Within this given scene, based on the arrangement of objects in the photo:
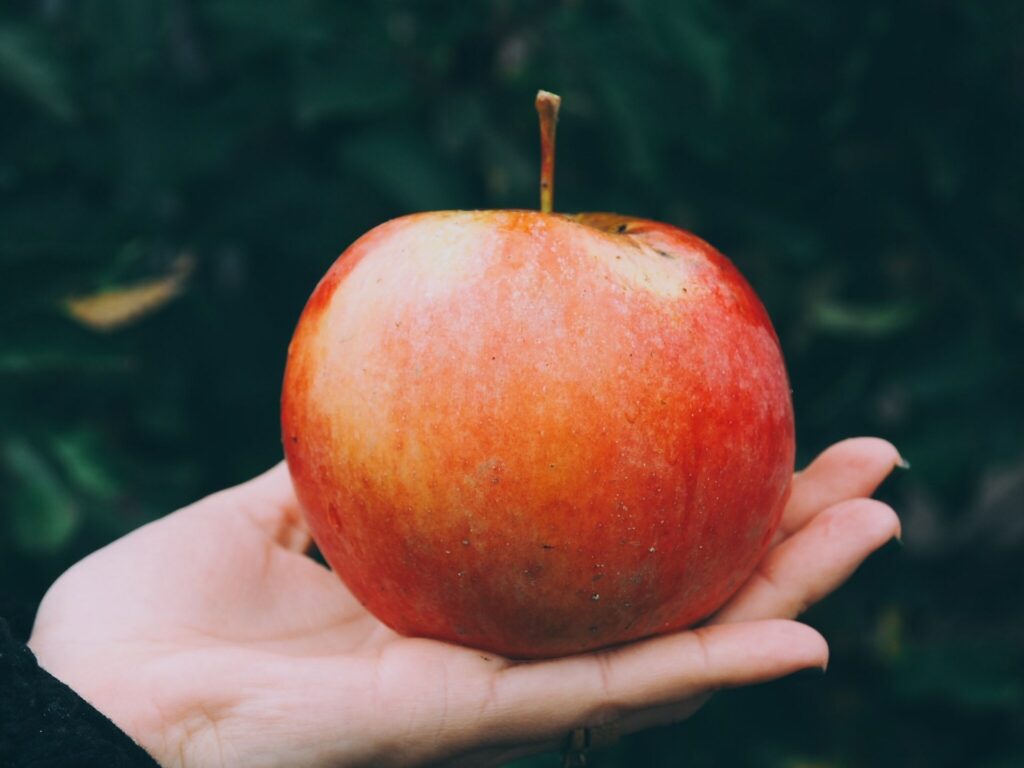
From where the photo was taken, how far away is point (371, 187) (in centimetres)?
195

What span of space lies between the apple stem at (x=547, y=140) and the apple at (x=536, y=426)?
2cm

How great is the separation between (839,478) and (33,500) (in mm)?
1234

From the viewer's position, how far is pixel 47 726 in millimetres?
1007

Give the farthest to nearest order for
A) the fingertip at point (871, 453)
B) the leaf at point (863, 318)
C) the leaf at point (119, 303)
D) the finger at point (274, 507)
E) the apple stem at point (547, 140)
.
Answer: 1. the leaf at point (863, 318)
2. the leaf at point (119, 303)
3. the finger at point (274, 507)
4. the fingertip at point (871, 453)
5. the apple stem at point (547, 140)

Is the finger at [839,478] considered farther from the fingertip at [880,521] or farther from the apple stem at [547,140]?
the apple stem at [547,140]

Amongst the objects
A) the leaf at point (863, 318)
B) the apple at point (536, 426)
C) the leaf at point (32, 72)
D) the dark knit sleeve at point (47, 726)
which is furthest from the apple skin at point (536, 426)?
the leaf at point (863, 318)

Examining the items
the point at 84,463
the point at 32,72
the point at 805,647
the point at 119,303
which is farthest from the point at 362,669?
the point at 32,72

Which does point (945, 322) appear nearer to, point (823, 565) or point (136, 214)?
point (823, 565)

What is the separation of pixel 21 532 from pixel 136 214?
0.58 meters

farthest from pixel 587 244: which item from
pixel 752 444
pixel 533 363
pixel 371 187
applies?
pixel 371 187

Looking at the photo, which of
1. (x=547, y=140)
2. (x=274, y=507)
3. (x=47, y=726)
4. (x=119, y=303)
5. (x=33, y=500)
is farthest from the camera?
(x=119, y=303)

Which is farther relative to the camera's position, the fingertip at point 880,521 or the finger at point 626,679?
the fingertip at point 880,521

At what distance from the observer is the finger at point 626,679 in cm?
108

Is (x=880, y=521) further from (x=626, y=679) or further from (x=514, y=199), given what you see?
(x=514, y=199)
